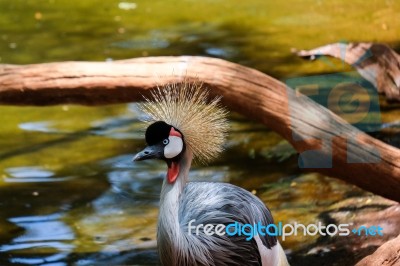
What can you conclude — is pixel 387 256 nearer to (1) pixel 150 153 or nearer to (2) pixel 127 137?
(1) pixel 150 153

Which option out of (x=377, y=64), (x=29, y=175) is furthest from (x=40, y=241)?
(x=377, y=64)

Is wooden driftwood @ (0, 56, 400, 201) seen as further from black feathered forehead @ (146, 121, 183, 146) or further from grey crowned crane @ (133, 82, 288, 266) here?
black feathered forehead @ (146, 121, 183, 146)

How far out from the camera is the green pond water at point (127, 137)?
4.45m

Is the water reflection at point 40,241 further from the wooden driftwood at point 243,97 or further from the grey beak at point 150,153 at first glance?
the grey beak at point 150,153

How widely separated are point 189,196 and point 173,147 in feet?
0.87

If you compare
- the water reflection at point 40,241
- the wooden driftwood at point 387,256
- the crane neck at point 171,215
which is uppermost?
the crane neck at point 171,215

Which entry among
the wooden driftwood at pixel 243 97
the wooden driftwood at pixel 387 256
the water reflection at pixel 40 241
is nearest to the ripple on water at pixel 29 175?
the water reflection at pixel 40 241

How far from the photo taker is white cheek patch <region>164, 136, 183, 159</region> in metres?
2.91

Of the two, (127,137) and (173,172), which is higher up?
(173,172)

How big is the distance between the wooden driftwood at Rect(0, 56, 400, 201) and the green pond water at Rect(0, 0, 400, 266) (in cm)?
43

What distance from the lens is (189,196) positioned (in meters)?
3.11

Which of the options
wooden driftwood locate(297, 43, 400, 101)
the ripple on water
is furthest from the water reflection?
wooden driftwood locate(297, 43, 400, 101)

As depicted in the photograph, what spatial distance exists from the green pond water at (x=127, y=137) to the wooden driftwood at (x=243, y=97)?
17.0 inches

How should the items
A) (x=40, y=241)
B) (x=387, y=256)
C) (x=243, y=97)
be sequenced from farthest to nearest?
(x=40, y=241) < (x=243, y=97) < (x=387, y=256)
